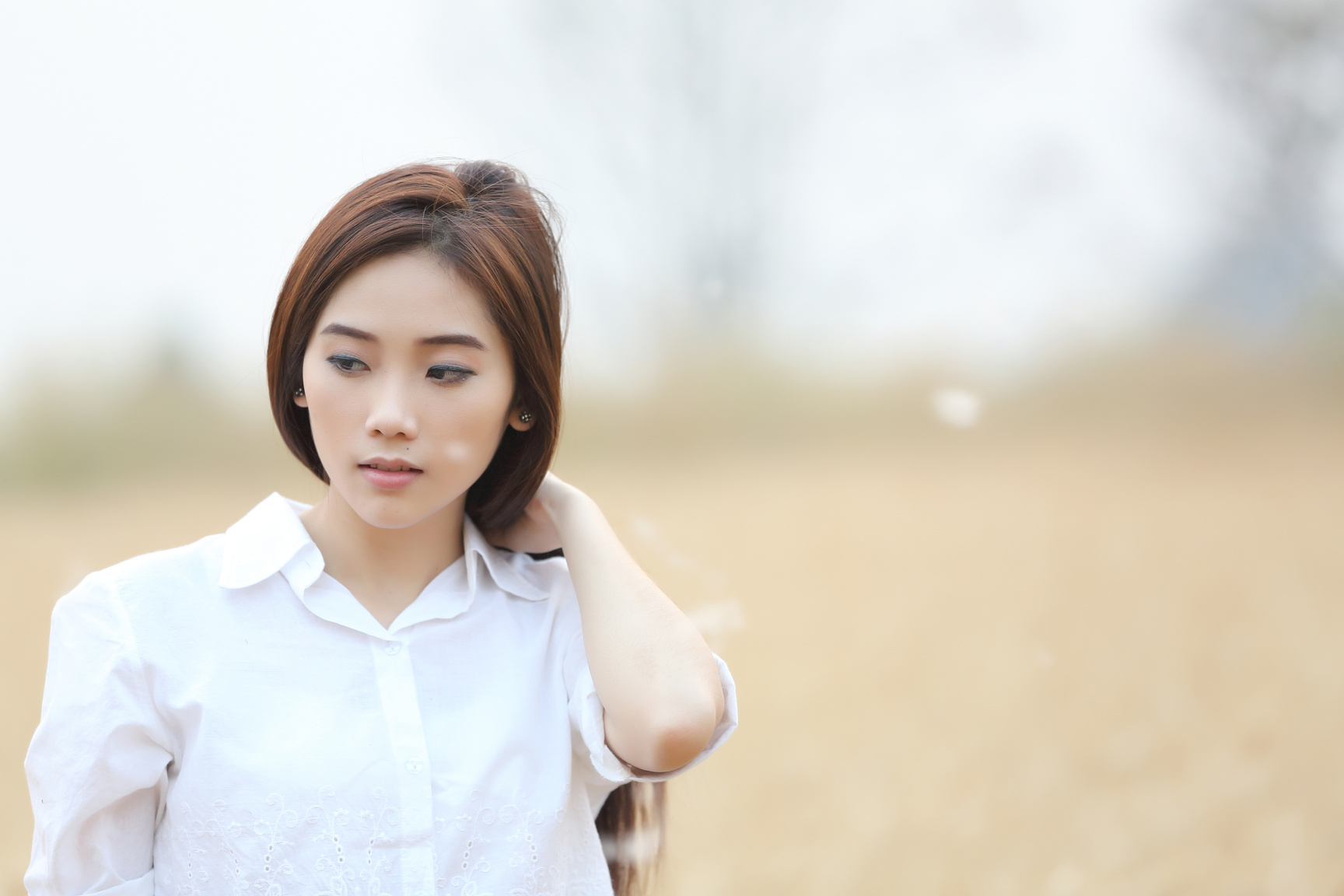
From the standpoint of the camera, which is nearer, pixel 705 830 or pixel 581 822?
pixel 581 822

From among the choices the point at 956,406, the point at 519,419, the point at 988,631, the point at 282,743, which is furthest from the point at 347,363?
the point at 956,406

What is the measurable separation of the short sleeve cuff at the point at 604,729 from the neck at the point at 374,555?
163 millimetres

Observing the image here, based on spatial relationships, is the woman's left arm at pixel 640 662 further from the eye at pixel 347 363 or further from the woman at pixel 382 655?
the eye at pixel 347 363

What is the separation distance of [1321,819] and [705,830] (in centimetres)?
141

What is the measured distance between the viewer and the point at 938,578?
10.3 ft

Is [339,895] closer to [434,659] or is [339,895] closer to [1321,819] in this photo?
[434,659]

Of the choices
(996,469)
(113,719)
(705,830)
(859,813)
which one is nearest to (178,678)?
(113,719)

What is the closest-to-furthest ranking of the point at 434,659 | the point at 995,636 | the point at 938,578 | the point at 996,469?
1. the point at 434,659
2. the point at 995,636
3. the point at 938,578
4. the point at 996,469

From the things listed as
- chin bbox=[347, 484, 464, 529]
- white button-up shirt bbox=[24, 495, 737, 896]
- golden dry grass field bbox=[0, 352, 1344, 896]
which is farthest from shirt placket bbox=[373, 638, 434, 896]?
golden dry grass field bbox=[0, 352, 1344, 896]

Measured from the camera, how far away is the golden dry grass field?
2.24 meters

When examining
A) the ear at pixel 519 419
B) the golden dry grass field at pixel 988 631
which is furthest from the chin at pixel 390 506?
the golden dry grass field at pixel 988 631

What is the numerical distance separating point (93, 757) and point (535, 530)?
1.29 feet

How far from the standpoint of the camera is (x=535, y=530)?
0.99 m

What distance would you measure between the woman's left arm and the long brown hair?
104 mm
